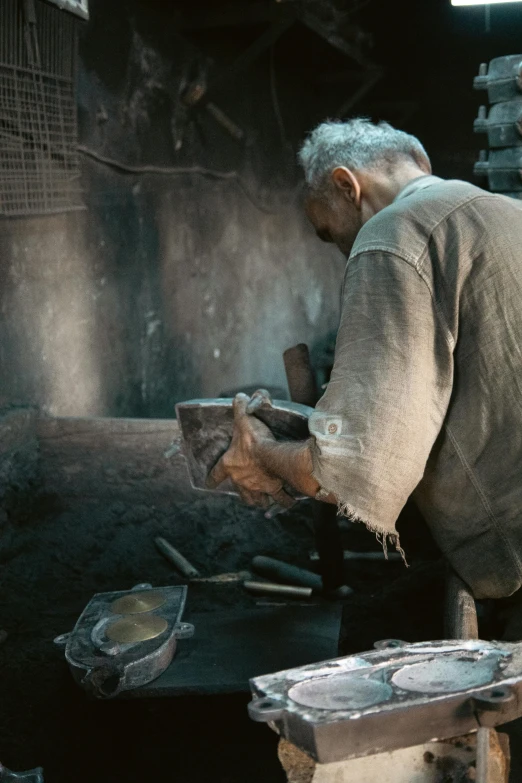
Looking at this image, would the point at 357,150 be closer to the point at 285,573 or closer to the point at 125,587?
the point at 285,573

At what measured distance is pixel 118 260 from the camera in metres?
4.85

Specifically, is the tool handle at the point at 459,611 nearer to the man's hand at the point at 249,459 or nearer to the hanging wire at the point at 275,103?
the man's hand at the point at 249,459

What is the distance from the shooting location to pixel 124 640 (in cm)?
239

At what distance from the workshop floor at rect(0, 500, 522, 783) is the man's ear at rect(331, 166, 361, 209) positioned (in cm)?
130

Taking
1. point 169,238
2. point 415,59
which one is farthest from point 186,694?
point 415,59

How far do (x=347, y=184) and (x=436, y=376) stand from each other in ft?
2.25

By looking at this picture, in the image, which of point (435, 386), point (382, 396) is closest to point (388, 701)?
point (382, 396)

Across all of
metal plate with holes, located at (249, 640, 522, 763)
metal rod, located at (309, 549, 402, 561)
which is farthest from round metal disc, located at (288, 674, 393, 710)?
metal rod, located at (309, 549, 402, 561)

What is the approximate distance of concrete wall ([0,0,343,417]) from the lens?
13.4ft

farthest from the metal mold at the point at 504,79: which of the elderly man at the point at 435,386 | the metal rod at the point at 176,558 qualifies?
the metal rod at the point at 176,558

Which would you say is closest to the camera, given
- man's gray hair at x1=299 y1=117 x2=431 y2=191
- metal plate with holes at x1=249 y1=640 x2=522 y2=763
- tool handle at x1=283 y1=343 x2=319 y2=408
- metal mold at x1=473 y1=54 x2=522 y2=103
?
metal plate with holes at x1=249 y1=640 x2=522 y2=763

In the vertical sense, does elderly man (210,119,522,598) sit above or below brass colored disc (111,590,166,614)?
above

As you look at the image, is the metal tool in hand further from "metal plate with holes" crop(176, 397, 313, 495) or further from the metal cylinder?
the metal cylinder

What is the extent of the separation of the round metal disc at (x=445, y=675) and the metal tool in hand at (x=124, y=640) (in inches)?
43.3
